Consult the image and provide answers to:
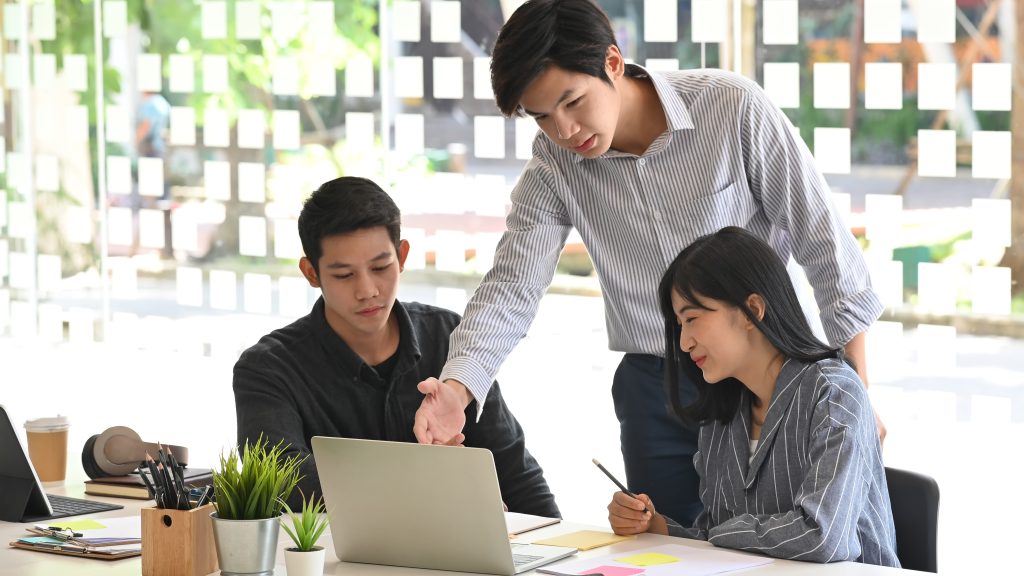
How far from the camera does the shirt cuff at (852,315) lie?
2.30 m

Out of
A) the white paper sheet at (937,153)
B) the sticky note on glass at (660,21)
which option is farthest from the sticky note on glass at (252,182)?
the white paper sheet at (937,153)

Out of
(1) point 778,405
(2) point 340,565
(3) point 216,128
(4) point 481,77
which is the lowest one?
(2) point 340,565

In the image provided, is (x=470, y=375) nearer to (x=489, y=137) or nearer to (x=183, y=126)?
(x=489, y=137)

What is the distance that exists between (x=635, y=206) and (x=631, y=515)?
0.64 metres

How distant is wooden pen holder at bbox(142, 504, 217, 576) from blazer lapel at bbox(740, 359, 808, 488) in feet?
2.80

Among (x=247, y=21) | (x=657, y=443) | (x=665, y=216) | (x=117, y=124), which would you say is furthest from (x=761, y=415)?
(x=117, y=124)

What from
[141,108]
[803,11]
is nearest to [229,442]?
[141,108]

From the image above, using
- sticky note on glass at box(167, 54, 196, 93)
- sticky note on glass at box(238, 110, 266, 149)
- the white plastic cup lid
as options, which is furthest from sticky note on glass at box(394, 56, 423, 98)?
the white plastic cup lid

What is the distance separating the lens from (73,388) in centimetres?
598

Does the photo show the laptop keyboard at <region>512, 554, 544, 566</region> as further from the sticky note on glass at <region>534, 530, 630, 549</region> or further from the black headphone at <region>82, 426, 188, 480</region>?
the black headphone at <region>82, 426, 188, 480</region>

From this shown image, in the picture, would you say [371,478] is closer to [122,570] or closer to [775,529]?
[122,570]

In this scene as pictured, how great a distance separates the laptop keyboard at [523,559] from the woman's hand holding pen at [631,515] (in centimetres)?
21

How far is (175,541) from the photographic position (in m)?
1.88

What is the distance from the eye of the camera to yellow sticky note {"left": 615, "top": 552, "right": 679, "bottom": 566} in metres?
1.91
